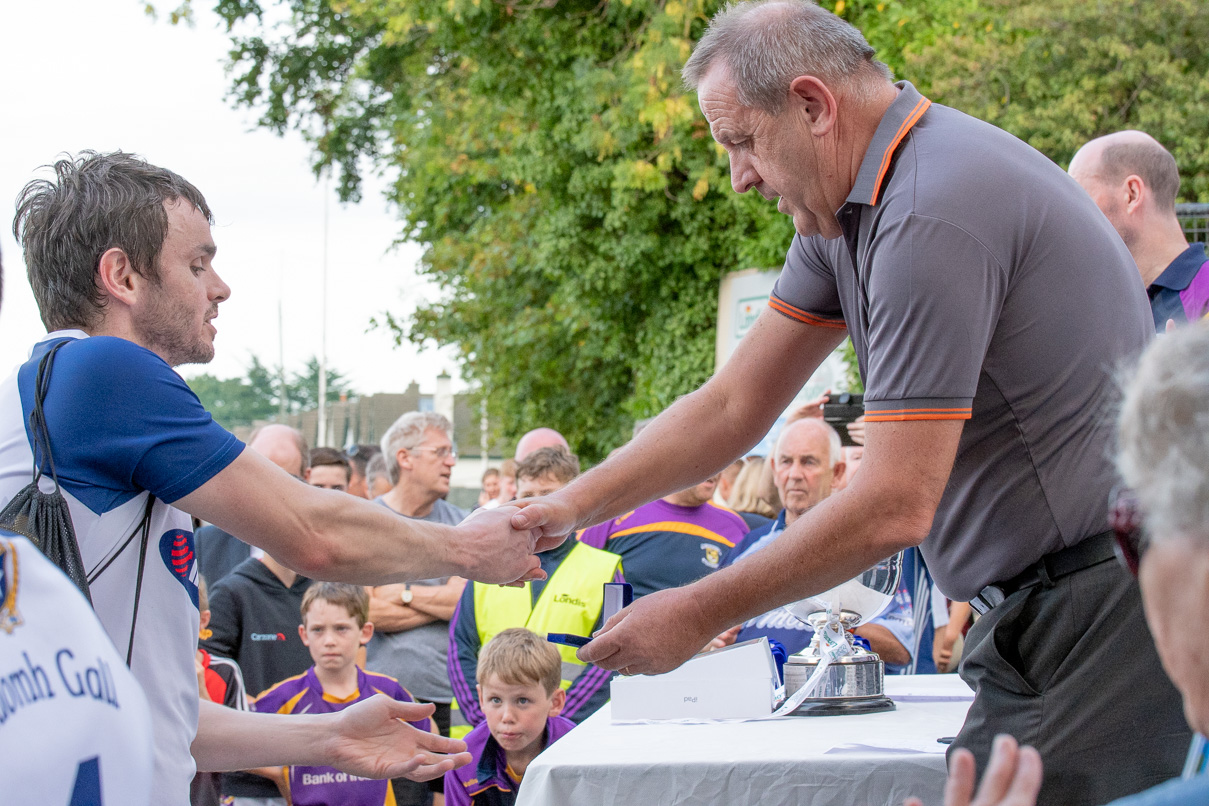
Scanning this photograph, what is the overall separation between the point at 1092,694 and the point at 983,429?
1.56 ft

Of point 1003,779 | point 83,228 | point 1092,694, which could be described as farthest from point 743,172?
point 1003,779

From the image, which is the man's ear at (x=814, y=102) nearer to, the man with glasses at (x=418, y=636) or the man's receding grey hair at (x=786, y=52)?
the man's receding grey hair at (x=786, y=52)

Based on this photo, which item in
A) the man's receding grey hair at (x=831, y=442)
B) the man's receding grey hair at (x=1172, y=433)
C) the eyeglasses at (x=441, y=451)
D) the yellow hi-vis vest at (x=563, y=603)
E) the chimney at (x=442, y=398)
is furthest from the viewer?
the chimney at (x=442, y=398)

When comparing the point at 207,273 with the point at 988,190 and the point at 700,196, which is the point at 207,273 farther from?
the point at 700,196

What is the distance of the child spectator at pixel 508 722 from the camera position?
3.98 meters

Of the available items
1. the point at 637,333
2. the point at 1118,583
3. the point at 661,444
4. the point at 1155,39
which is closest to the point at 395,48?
the point at 637,333

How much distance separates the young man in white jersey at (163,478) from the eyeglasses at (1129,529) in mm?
1461

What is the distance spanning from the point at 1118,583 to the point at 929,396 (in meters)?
0.44

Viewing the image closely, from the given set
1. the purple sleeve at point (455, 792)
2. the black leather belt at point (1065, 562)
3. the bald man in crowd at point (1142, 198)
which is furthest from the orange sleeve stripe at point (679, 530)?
the black leather belt at point (1065, 562)

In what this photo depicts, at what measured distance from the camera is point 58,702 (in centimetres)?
106

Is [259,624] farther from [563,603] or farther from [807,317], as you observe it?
[807,317]

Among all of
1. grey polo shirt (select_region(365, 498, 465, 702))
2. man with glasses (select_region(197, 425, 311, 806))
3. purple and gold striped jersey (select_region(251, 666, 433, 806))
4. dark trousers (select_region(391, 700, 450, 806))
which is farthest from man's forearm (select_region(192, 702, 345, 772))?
grey polo shirt (select_region(365, 498, 465, 702))

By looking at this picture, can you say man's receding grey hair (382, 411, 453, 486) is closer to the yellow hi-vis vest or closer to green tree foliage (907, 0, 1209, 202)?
the yellow hi-vis vest

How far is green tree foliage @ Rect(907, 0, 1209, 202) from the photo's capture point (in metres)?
9.16
